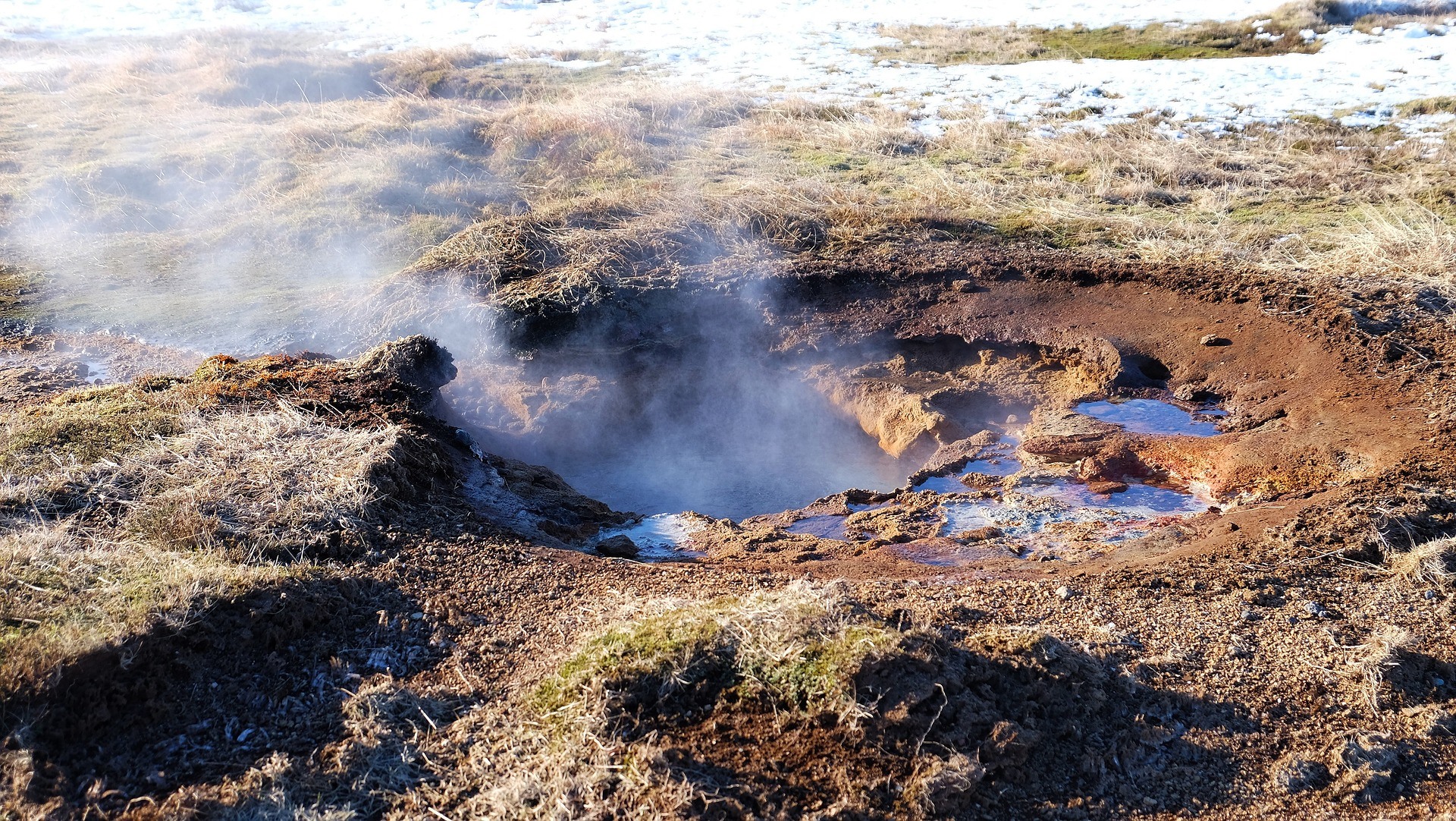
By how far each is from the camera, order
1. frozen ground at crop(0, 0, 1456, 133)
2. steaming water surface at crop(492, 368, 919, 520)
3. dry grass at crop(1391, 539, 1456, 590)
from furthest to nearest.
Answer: frozen ground at crop(0, 0, 1456, 133)
steaming water surface at crop(492, 368, 919, 520)
dry grass at crop(1391, 539, 1456, 590)

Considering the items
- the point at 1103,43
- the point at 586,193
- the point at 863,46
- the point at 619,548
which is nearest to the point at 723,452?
the point at 619,548

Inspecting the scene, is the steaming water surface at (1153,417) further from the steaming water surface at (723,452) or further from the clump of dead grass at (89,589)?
the clump of dead grass at (89,589)

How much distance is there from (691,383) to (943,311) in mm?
2423

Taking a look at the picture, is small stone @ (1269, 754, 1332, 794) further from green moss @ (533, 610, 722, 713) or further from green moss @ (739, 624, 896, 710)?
green moss @ (533, 610, 722, 713)

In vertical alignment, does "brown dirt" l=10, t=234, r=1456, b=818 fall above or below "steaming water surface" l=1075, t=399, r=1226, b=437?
above

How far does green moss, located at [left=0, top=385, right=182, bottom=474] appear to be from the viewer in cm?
495

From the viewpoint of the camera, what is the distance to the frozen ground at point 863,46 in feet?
45.2

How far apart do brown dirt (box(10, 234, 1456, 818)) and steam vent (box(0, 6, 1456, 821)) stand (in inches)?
0.8

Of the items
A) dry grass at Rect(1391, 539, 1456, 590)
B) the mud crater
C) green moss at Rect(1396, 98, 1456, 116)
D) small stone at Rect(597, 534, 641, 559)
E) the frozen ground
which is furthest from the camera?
the frozen ground

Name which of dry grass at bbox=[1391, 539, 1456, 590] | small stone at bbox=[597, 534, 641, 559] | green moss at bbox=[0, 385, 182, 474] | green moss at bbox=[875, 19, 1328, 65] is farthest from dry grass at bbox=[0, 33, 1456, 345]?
green moss at bbox=[875, 19, 1328, 65]

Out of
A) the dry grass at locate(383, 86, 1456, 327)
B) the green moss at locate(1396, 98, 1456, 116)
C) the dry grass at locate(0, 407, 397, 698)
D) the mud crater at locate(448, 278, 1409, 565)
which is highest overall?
the green moss at locate(1396, 98, 1456, 116)

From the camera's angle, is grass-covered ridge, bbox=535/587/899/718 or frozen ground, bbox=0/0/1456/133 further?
frozen ground, bbox=0/0/1456/133

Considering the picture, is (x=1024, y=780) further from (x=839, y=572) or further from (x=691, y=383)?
(x=691, y=383)

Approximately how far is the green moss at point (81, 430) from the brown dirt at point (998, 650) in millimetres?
562
